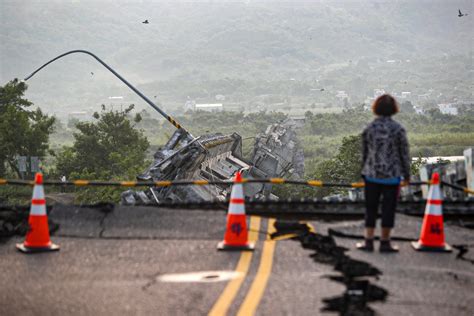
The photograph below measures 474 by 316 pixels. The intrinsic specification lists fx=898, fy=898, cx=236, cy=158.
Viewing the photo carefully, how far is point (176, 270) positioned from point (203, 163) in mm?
37622

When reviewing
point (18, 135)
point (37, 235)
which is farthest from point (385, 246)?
point (18, 135)

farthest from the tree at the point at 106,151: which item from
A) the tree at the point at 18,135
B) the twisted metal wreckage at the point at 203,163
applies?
the twisted metal wreckage at the point at 203,163

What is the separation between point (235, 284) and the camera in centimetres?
928

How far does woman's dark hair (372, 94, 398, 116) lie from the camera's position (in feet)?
36.0

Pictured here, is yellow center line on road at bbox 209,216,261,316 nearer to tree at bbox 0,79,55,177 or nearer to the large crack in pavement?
the large crack in pavement

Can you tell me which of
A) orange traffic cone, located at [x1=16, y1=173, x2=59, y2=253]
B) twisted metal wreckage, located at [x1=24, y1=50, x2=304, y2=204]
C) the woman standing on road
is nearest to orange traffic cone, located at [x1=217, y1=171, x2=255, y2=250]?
the woman standing on road

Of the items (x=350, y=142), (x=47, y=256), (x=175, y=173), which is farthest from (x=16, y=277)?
(x=350, y=142)

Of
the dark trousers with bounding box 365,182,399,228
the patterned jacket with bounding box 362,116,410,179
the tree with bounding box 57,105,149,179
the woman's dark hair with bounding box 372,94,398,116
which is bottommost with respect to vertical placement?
the tree with bounding box 57,105,149,179

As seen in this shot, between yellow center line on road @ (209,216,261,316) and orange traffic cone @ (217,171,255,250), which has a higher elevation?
orange traffic cone @ (217,171,255,250)

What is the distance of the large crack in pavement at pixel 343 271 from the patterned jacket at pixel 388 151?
106 cm

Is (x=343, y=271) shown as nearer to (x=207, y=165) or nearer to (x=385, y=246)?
(x=385, y=246)

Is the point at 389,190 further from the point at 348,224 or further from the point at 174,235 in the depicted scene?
the point at 174,235

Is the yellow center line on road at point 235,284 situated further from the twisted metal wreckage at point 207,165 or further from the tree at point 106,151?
the tree at point 106,151

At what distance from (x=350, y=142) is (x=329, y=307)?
233 feet
